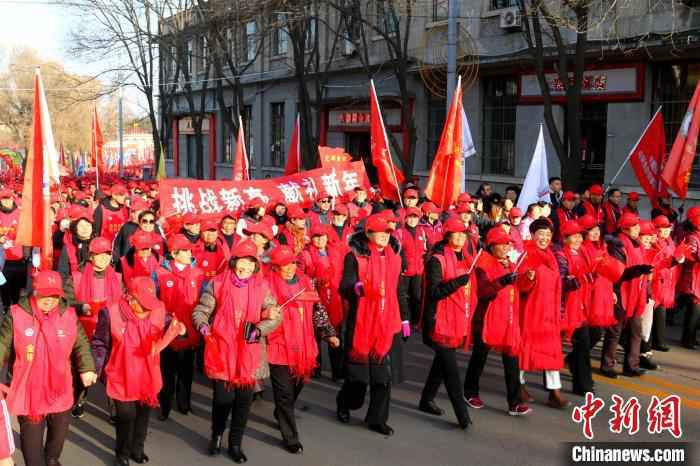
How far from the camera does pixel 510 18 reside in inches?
702

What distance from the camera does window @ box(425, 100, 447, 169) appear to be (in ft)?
70.0

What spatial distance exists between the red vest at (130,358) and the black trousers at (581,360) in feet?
12.4

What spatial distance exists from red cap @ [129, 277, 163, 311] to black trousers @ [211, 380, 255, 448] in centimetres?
77

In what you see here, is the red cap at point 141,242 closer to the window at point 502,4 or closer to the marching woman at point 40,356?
the marching woman at point 40,356

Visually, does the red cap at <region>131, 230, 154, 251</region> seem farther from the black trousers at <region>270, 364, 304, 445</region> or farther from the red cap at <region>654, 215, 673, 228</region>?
the red cap at <region>654, 215, 673, 228</region>

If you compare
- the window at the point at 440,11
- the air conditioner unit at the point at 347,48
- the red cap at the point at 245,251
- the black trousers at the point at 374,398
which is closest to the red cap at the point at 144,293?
the red cap at the point at 245,251

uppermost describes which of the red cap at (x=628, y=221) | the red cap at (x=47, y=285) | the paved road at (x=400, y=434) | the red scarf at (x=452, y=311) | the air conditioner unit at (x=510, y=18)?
the air conditioner unit at (x=510, y=18)

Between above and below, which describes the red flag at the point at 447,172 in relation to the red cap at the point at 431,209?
above

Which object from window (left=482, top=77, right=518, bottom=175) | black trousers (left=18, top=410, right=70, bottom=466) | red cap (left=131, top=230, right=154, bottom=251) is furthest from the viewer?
window (left=482, top=77, right=518, bottom=175)

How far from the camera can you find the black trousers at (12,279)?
959 centimetres

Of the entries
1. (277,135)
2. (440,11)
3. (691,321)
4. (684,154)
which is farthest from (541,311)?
(277,135)

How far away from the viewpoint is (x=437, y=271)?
20.1 ft

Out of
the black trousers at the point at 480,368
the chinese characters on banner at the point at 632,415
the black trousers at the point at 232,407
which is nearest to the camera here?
the black trousers at the point at 232,407

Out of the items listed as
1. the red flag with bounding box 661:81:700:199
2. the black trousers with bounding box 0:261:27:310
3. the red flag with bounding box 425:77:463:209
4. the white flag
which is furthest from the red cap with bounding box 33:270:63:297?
the red flag with bounding box 661:81:700:199
